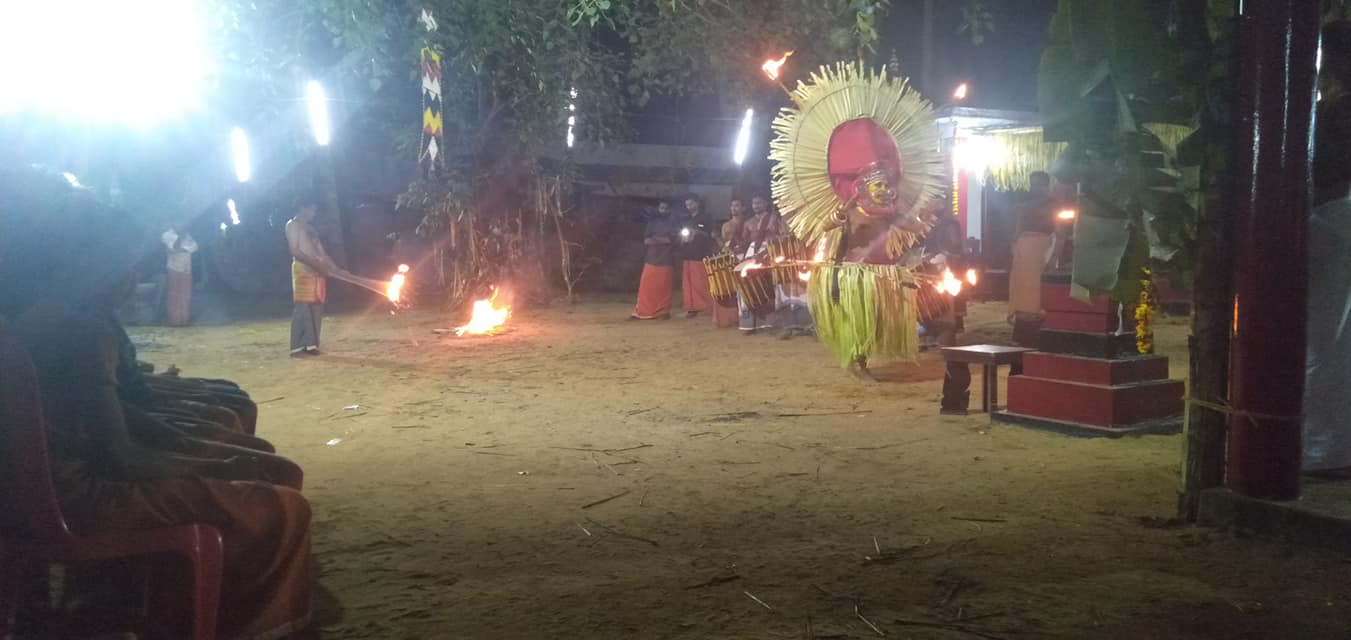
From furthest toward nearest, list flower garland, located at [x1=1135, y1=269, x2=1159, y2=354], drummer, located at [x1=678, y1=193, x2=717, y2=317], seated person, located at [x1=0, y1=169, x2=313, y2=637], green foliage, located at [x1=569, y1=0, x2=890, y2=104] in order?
drummer, located at [x1=678, y1=193, x2=717, y2=317] < green foliage, located at [x1=569, y1=0, x2=890, y2=104] < flower garland, located at [x1=1135, y1=269, x2=1159, y2=354] < seated person, located at [x1=0, y1=169, x2=313, y2=637]

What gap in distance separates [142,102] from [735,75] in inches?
352

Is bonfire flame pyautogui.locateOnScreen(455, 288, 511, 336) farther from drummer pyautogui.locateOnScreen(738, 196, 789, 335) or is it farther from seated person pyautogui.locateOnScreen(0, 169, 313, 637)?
seated person pyautogui.locateOnScreen(0, 169, 313, 637)

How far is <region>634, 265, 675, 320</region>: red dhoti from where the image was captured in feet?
48.4

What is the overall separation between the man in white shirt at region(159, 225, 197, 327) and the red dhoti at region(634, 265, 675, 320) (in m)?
6.34

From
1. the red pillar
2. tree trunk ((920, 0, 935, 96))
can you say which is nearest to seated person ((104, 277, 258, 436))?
the red pillar

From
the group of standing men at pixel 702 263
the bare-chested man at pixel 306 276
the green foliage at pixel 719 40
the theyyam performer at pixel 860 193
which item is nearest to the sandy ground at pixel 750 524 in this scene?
the theyyam performer at pixel 860 193

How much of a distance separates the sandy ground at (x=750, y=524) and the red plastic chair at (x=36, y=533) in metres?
0.64

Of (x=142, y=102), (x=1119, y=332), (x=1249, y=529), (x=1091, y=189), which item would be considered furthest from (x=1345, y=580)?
(x=142, y=102)

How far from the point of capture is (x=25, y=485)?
109 inches

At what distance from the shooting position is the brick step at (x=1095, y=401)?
642 centimetres

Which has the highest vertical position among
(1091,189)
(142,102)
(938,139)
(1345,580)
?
(142,102)

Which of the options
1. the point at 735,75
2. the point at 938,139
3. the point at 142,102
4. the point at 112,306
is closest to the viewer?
the point at 112,306

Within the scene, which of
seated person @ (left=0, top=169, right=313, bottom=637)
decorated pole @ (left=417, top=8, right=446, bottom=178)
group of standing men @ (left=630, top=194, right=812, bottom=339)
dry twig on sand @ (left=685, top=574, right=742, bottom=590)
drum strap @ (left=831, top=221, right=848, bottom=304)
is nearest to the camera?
seated person @ (left=0, top=169, right=313, bottom=637)

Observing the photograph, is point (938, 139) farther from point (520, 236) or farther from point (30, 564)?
point (520, 236)
